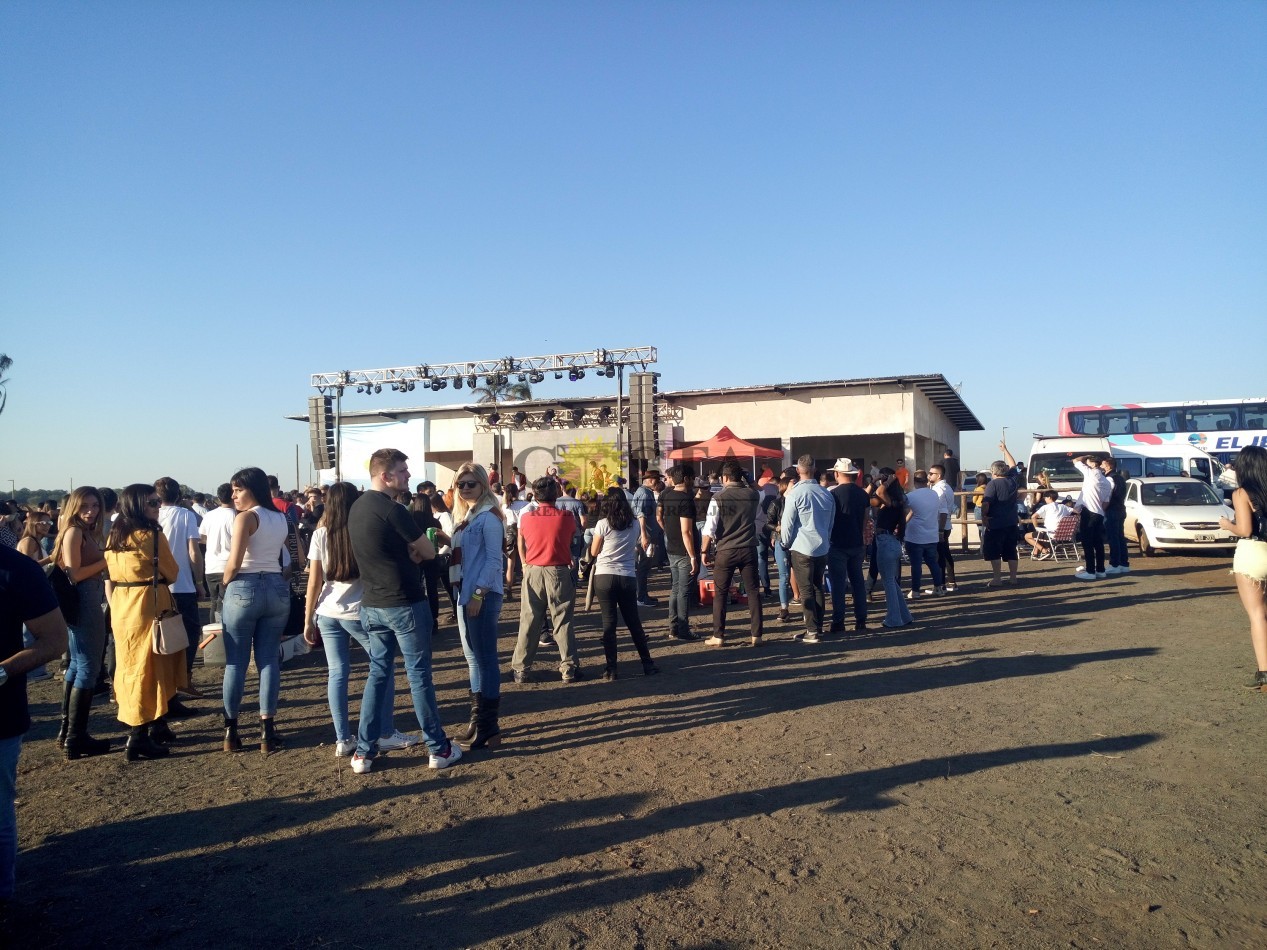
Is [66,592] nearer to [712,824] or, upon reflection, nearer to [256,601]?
[256,601]

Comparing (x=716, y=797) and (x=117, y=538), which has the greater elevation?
(x=117, y=538)

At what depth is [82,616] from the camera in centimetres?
564

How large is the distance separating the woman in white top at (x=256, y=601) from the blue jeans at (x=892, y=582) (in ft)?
21.5

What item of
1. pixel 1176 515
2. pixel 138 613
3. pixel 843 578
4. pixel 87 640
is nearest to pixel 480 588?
pixel 138 613

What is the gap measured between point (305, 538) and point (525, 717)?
28.3 ft

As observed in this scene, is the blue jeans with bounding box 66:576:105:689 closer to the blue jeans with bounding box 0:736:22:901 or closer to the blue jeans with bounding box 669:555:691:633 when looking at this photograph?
the blue jeans with bounding box 0:736:22:901

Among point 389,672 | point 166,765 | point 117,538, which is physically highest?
point 117,538

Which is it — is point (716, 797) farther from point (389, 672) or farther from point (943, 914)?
point (389, 672)

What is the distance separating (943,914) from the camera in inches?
128

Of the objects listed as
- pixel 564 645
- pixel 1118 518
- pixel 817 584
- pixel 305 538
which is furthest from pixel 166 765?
pixel 1118 518

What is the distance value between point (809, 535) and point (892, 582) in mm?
1599

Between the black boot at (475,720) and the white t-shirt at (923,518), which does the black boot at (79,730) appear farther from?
the white t-shirt at (923,518)

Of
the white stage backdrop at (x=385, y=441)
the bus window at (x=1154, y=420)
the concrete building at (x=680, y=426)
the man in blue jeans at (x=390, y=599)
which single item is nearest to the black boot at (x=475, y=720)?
the man in blue jeans at (x=390, y=599)

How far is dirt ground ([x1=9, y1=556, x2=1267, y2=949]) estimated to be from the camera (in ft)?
10.7
